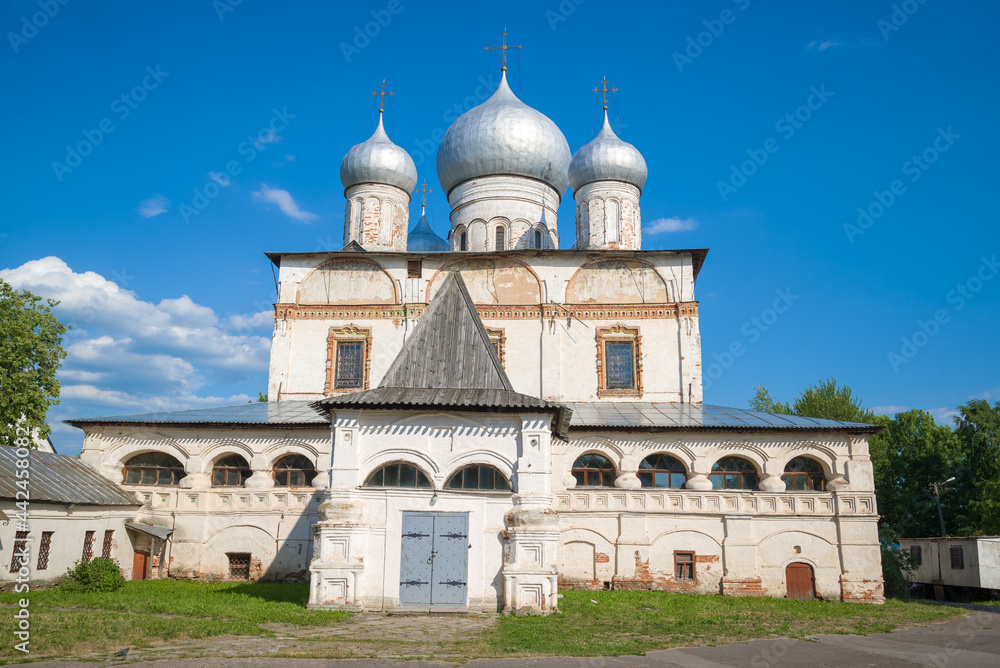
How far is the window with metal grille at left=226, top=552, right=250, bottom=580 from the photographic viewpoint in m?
16.3

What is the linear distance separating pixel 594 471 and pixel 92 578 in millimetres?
10524

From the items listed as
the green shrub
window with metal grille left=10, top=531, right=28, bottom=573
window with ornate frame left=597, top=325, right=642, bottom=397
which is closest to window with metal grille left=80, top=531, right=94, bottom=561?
the green shrub

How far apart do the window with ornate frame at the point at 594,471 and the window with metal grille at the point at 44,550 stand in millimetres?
10843

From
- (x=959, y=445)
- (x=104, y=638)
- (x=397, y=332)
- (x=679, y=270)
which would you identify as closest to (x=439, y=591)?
(x=104, y=638)

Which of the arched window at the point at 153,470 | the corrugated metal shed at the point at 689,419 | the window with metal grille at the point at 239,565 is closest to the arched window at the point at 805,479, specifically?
the corrugated metal shed at the point at 689,419

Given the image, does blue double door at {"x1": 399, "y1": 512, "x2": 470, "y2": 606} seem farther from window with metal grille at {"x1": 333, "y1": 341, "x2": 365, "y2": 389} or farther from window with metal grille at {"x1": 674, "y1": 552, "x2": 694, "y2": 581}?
window with metal grille at {"x1": 333, "y1": 341, "x2": 365, "y2": 389}

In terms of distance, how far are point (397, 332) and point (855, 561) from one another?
40.9ft

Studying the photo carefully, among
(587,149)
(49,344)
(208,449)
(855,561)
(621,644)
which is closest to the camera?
(621,644)

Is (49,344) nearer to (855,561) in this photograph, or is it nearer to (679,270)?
(679,270)

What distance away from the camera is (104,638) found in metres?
8.58

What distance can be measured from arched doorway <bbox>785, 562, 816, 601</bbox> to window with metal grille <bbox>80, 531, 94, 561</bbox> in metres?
14.8

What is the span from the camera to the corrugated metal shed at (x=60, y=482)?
13.4 m

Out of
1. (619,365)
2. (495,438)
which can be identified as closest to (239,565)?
(495,438)

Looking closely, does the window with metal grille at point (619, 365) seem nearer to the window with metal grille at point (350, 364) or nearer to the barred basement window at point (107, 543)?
the window with metal grille at point (350, 364)
